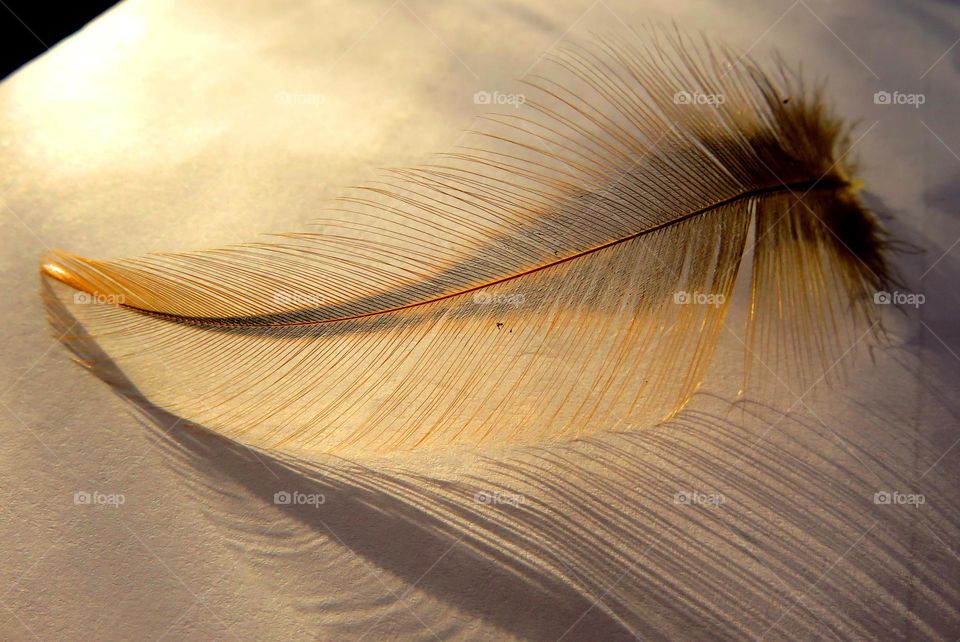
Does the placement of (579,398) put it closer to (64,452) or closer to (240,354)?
(240,354)

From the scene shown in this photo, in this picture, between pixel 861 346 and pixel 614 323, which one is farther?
pixel 861 346

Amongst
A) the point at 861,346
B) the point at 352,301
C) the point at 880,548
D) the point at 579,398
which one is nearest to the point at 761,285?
the point at 861,346

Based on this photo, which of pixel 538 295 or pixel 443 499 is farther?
pixel 443 499

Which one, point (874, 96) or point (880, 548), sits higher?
point (874, 96)

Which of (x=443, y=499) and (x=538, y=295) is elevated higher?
(x=538, y=295)
